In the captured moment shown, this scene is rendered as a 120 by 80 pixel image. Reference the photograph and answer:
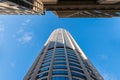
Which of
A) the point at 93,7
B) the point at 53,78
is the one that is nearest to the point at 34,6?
the point at 93,7

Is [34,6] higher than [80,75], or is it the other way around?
[34,6]

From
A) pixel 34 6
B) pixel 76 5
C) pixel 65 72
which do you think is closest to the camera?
pixel 34 6

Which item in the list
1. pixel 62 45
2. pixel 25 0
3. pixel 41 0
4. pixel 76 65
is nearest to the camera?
pixel 25 0

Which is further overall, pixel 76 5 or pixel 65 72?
pixel 65 72

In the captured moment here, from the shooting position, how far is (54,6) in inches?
1875

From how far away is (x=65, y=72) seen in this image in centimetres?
5544

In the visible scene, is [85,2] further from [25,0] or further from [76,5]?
[25,0]

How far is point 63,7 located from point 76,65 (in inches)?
907

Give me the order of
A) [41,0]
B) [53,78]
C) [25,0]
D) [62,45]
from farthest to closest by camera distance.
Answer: [62,45] < [53,78] < [41,0] < [25,0]

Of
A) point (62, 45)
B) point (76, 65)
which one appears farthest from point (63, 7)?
point (62, 45)

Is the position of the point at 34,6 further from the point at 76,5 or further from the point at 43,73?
the point at 43,73

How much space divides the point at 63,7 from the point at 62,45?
5268 centimetres

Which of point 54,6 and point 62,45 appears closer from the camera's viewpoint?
point 54,6

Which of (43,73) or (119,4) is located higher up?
(119,4)
